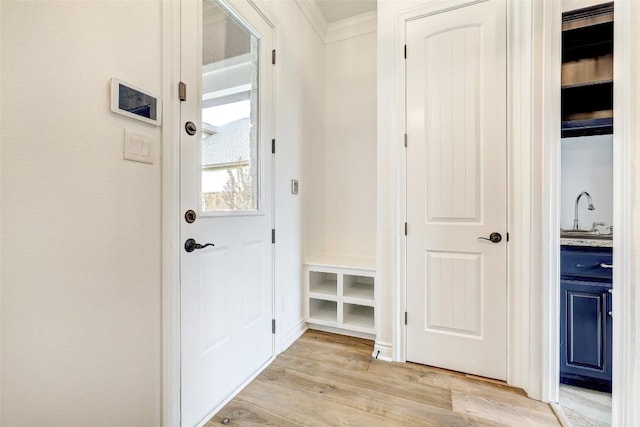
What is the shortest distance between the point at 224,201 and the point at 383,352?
157 cm

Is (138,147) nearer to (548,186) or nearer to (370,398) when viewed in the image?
(370,398)

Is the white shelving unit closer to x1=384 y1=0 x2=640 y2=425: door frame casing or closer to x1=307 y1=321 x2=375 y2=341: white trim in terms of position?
x1=307 y1=321 x2=375 y2=341: white trim

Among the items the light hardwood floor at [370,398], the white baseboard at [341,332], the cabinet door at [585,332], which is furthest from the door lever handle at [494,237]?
Answer: the white baseboard at [341,332]

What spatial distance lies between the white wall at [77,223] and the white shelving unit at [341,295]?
1.43m

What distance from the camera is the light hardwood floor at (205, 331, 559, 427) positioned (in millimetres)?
1441

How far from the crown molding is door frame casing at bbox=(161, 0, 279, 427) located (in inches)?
57.9

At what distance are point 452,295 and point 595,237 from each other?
92 cm

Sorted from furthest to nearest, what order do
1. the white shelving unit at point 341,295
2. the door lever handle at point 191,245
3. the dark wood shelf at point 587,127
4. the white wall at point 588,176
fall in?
the white shelving unit at point 341,295 → the white wall at point 588,176 → the dark wood shelf at point 587,127 → the door lever handle at point 191,245

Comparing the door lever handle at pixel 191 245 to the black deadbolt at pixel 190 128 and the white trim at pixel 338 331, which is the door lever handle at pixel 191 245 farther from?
the white trim at pixel 338 331

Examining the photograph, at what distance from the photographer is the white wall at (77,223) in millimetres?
784

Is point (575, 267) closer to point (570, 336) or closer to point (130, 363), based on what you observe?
point (570, 336)

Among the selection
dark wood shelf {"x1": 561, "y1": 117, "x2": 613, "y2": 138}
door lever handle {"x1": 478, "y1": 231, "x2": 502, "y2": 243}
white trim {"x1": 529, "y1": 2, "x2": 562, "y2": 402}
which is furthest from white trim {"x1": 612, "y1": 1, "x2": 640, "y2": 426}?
dark wood shelf {"x1": 561, "y1": 117, "x2": 613, "y2": 138}

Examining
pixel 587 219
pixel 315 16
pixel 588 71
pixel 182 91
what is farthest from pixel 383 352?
pixel 315 16

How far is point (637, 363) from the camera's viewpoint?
0.63 m
